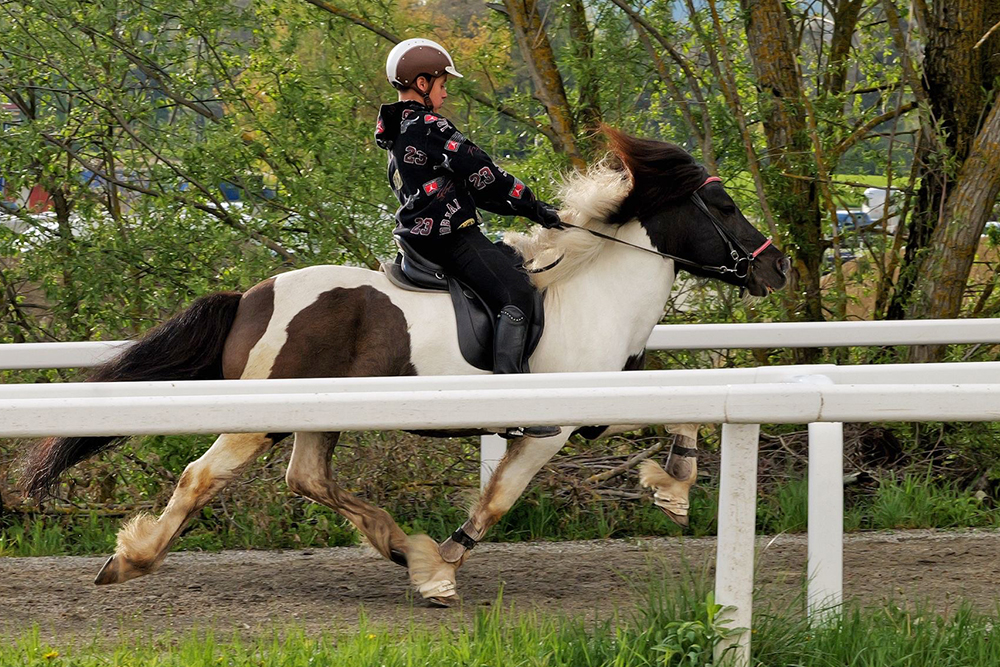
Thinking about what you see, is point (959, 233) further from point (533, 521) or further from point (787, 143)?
point (533, 521)

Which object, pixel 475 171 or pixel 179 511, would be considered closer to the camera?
pixel 179 511

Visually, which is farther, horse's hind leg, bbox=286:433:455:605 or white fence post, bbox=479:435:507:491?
white fence post, bbox=479:435:507:491

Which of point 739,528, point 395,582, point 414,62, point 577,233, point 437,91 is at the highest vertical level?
point 414,62

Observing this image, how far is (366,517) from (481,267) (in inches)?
43.6

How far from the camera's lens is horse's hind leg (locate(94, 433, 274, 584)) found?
4.43 metres

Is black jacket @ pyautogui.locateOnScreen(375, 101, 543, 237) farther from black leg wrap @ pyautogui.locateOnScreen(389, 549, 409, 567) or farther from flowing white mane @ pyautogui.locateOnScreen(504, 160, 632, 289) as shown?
black leg wrap @ pyautogui.locateOnScreen(389, 549, 409, 567)

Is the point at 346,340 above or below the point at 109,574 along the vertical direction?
above

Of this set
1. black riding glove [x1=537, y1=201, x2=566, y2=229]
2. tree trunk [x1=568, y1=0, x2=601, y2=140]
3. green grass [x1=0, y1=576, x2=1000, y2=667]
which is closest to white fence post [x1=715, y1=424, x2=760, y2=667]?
green grass [x1=0, y1=576, x2=1000, y2=667]

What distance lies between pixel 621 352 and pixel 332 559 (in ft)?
5.02

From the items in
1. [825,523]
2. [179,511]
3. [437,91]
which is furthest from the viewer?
[437,91]

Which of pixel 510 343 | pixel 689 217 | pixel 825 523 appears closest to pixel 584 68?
pixel 689 217

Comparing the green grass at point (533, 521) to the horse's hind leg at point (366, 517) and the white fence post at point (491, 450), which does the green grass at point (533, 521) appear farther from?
the horse's hind leg at point (366, 517)

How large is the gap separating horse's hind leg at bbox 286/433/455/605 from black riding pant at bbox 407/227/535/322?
0.85 metres

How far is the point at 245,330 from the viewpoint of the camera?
15.7 feet
